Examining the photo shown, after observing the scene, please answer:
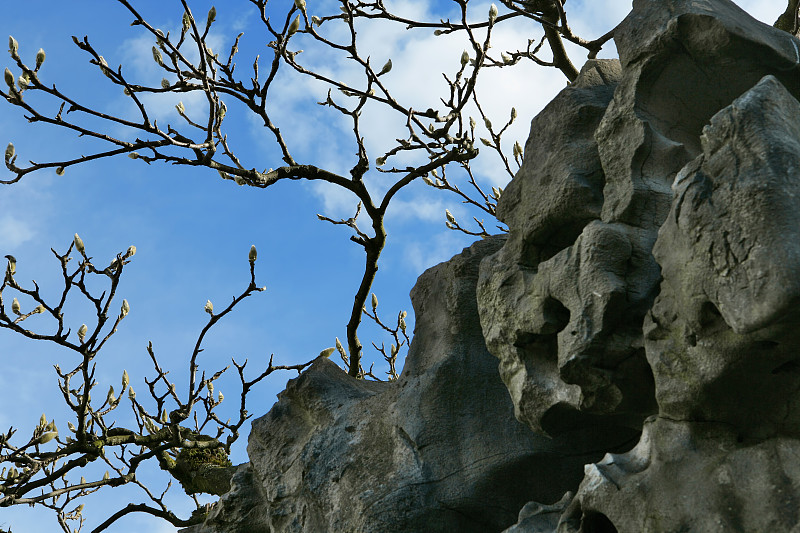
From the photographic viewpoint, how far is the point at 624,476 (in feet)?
9.44

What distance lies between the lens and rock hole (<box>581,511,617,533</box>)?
292 centimetres

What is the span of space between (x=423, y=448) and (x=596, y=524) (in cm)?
117

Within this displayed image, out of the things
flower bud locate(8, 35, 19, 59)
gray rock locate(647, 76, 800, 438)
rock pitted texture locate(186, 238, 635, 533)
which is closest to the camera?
gray rock locate(647, 76, 800, 438)

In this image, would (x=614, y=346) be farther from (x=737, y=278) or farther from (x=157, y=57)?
(x=157, y=57)

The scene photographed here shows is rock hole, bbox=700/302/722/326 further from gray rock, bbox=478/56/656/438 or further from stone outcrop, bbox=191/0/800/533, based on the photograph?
gray rock, bbox=478/56/656/438

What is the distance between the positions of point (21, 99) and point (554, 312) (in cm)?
371

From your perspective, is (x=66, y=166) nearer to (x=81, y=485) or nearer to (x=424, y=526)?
(x=81, y=485)

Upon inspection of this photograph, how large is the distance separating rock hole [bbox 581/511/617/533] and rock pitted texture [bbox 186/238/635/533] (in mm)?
784

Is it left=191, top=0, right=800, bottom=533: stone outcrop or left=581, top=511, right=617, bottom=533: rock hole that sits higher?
left=191, top=0, right=800, bottom=533: stone outcrop

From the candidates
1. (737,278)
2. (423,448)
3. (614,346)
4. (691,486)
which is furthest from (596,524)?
(423,448)

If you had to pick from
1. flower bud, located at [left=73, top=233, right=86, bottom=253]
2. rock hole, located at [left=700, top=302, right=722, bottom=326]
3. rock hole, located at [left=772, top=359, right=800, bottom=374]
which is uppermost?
flower bud, located at [left=73, top=233, right=86, bottom=253]

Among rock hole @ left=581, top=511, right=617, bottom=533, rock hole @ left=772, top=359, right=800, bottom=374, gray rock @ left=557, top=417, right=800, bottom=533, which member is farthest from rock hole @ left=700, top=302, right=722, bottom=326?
rock hole @ left=581, top=511, right=617, bottom=533

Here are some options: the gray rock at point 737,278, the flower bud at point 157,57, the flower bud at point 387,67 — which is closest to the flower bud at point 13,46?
the flower bud at point 157,57

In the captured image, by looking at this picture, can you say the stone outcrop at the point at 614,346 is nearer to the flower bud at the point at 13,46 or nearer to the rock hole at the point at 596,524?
the rock hole at the point at 596,524
